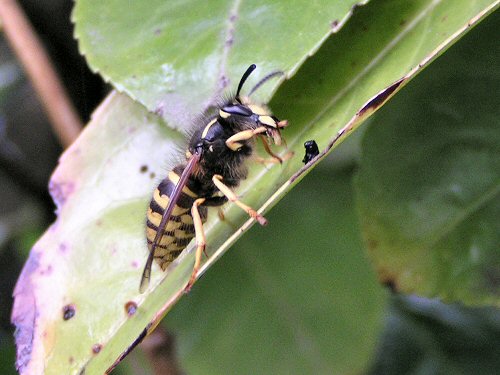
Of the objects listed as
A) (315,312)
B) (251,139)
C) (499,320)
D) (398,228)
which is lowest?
(499,320)

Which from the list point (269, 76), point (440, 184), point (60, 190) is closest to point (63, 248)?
point (60, 190)

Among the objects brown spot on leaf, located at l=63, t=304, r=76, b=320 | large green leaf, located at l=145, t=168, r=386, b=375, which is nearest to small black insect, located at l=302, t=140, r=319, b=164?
brown spot on leaf, located at l=63, t=304, r=76, b=320

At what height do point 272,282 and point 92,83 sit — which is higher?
point 92,83

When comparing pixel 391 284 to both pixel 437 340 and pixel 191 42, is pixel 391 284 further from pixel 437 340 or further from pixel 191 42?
pixel 437 340

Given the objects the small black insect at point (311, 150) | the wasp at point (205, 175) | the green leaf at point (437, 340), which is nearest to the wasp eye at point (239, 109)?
the wasp at point (205, 175)

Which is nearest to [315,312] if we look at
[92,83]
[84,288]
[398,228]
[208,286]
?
[208,286]

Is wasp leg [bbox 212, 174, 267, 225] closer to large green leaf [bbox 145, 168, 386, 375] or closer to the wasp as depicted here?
the wasp

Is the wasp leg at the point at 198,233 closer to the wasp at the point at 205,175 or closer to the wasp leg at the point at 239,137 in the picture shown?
the wasp at the point at 205,175

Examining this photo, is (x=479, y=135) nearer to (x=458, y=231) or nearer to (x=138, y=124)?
(x=458, y=231)
